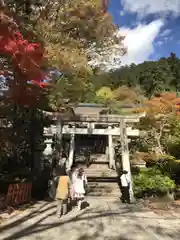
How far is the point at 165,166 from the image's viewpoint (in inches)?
586

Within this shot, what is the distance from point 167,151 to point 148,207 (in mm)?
6127

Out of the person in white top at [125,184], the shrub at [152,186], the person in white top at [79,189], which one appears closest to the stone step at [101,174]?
the shrub at [152,186]

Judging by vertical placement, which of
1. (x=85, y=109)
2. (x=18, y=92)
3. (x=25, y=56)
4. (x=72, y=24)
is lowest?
(x=18, y=92)

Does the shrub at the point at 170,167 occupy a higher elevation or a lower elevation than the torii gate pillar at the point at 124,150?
lower

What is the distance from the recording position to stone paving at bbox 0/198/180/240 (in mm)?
5715

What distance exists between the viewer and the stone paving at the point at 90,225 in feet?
18.7

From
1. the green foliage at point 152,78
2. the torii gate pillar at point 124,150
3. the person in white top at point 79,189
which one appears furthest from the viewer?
the green foliage at point 152,78

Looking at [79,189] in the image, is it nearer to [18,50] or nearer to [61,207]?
[61,207]

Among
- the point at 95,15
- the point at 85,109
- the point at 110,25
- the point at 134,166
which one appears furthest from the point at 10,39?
the point at 85,109

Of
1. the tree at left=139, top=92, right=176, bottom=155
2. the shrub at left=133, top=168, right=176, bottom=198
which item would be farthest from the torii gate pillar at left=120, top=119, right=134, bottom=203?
the tree at left=139, top=92, right=176, bottom=155

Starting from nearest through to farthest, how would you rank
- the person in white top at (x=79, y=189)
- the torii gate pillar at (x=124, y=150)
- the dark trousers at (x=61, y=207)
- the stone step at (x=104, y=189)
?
the dark trousers at (x=61, y=207) → the person in white top at (x=79, y=189) → the torii gate pillar at (x=124, y=150) → the stone step at (x=104, y=189)

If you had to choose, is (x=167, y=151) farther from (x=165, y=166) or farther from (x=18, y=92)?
(x=18, y=92)

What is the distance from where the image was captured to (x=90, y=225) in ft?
22.0

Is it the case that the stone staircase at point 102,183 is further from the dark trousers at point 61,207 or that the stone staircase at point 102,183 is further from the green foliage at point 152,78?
the green foliage at point 152,78
